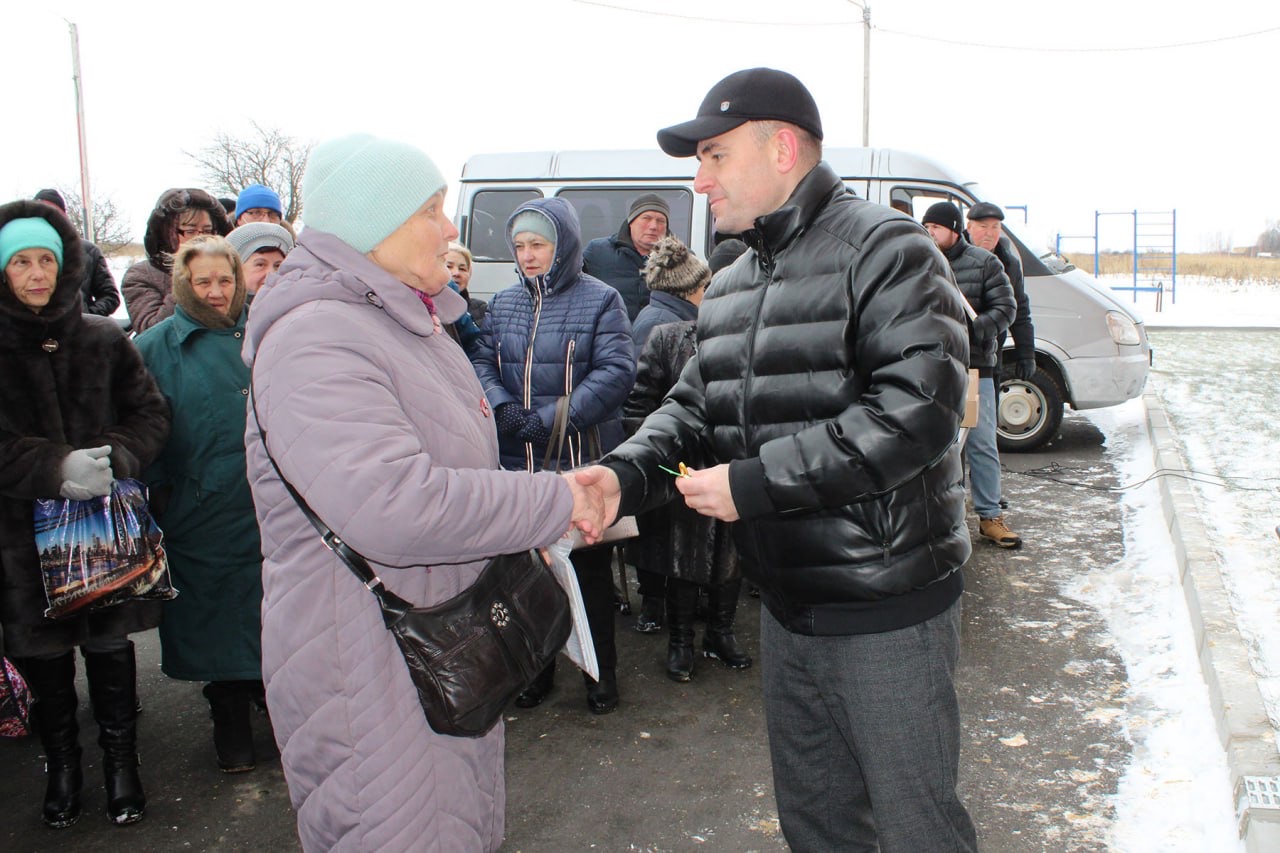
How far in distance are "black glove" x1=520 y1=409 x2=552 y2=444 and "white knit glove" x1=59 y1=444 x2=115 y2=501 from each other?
1693 millimetres

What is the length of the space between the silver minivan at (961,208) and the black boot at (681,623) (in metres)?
4.71

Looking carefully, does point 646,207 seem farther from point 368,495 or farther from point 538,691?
point 368,495

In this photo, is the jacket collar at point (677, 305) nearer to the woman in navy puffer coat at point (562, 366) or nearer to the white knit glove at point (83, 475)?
the woman in navy puffer coat at point (562, 366)

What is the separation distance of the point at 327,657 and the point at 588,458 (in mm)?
2770

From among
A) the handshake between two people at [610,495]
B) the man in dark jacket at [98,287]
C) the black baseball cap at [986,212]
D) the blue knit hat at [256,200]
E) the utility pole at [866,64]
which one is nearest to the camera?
the handshake between two people at [610,495]

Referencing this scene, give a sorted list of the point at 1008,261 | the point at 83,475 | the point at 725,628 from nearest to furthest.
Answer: the point at 83,475
the point at 725,628
the point at 1008,261

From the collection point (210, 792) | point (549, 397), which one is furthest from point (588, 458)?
point (210, 792)

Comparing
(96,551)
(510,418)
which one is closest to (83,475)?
(96,551)

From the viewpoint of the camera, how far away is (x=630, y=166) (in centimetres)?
924

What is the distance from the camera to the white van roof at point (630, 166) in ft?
28.8

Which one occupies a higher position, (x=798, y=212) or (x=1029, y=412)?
(x=798, y=212)

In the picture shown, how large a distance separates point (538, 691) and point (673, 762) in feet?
2.88

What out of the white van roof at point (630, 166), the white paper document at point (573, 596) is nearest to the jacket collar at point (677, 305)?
the white paper document at point (573, 596)

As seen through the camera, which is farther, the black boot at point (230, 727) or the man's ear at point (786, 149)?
the black boot at point (230, 727)
